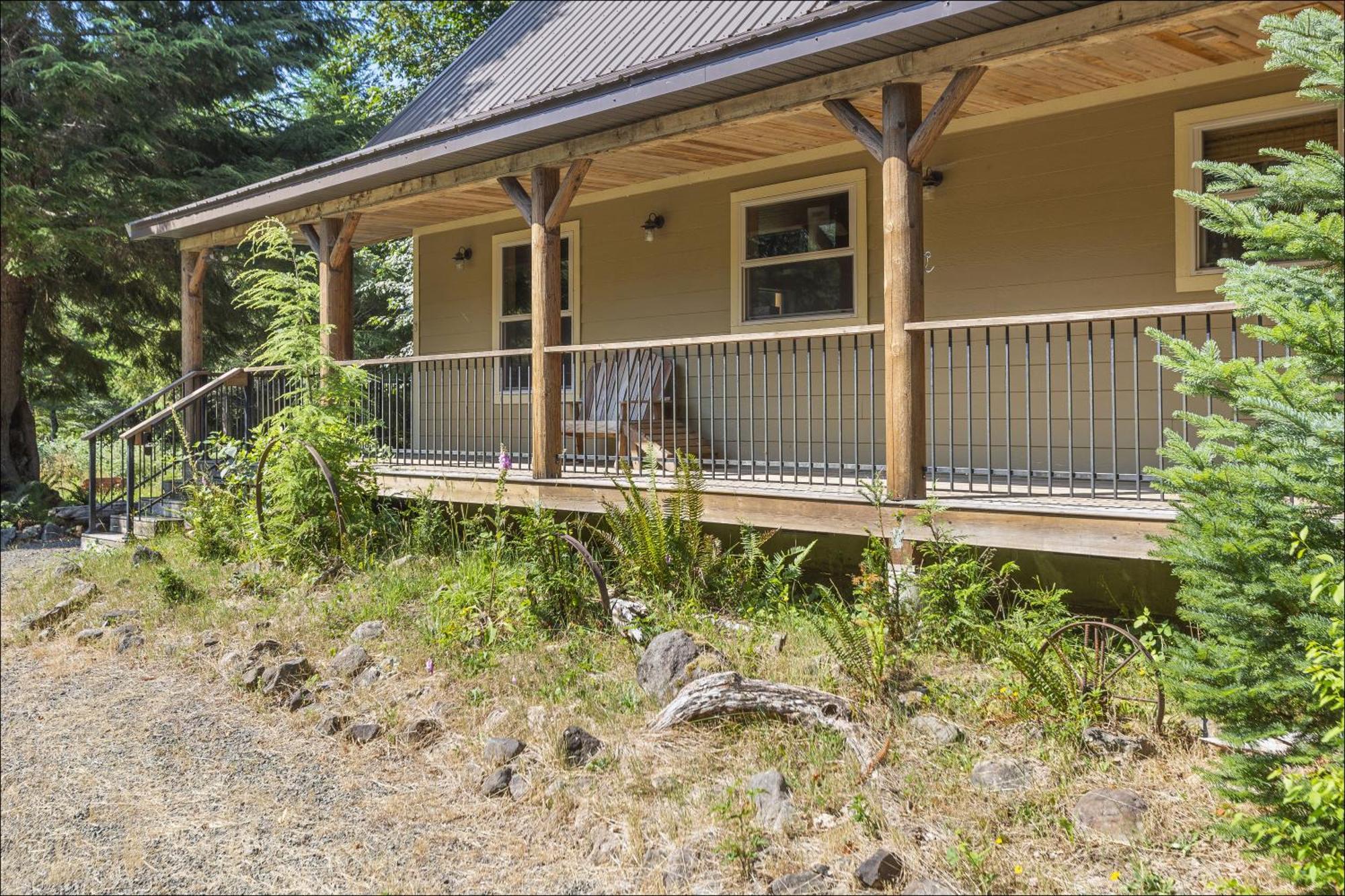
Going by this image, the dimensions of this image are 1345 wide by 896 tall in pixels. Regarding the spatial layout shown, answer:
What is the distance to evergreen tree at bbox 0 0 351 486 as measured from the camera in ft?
43.8

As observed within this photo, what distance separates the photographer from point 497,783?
4926mm

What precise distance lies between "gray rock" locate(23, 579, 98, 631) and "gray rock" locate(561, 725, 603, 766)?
5313 millimetres

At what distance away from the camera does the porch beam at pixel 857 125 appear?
6.33 m

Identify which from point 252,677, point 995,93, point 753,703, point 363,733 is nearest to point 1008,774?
point 753,703

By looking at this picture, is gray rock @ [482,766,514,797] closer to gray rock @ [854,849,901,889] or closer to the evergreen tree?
gray rock @ [854,849,901,889]

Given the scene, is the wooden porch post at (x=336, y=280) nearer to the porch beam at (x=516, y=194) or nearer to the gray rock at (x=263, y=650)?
the porch beam at (x=516, y=194)

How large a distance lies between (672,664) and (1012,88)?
14.8ft

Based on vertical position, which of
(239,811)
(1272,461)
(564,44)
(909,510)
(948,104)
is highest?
(564,44)

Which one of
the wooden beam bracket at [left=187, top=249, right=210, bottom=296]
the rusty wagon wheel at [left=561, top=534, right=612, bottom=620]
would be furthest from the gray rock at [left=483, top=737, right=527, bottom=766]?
the wooden beam bracket at [left=187, top=249, right=210, bottom=296]

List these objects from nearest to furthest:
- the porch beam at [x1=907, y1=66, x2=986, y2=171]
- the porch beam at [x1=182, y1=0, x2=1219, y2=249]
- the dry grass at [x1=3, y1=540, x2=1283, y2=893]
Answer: the dry grass at [x1=3, y1=540, x2=1283, y2=893]
the porch beam at [x1=182, y1=0, x2=1219, y2=249]
the porch beam at [x1=907, y1=66, x2=986, y2=171]

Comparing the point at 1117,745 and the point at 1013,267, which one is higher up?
the point at 1013,267

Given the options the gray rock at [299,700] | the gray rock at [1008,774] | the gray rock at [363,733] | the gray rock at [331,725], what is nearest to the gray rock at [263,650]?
the gray rock at [299,700]

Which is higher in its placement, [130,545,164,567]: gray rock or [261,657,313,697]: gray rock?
[130,545,164,567]: gray rock

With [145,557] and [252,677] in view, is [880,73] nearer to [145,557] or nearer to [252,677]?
[252,677]
